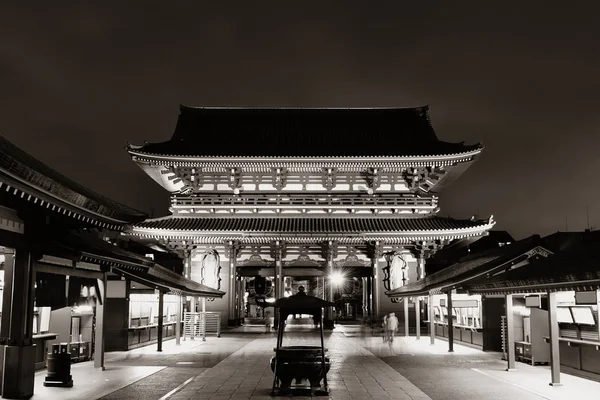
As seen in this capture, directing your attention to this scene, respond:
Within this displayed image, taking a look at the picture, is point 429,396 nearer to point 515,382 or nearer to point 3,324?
point 515,382

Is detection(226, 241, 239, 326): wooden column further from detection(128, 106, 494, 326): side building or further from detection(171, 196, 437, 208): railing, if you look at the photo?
detection(171, 196, 437, 208): railing

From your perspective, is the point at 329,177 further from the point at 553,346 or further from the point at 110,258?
the point at 553,346

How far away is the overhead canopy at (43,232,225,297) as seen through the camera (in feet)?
45.7

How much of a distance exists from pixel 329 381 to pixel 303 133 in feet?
93.7

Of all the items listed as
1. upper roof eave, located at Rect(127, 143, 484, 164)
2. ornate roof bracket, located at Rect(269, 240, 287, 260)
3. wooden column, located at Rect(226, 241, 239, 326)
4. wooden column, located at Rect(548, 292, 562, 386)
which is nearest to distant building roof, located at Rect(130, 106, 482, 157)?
upper roof eave, located at Rect(127, 143, 484, 164)

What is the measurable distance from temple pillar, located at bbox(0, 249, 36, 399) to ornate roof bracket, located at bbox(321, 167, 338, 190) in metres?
26.3

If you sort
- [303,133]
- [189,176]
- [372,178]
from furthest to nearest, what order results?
[303,133] < [189,176] < [372,178]

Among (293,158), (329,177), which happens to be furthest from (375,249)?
(293,158)

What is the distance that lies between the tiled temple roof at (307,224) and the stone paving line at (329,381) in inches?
512

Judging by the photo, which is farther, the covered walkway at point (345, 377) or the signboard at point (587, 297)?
the signboard at point (587, 297)

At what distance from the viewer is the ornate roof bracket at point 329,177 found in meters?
38.2

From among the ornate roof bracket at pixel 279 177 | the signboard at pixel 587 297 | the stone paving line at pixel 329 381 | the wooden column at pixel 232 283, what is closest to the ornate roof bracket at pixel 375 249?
the ornate roof bracket at pixel 279 177

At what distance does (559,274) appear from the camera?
1330 centimetres

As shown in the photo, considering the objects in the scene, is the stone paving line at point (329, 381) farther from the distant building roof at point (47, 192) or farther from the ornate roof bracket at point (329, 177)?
the ornate roof bracket at point (329, 177)
